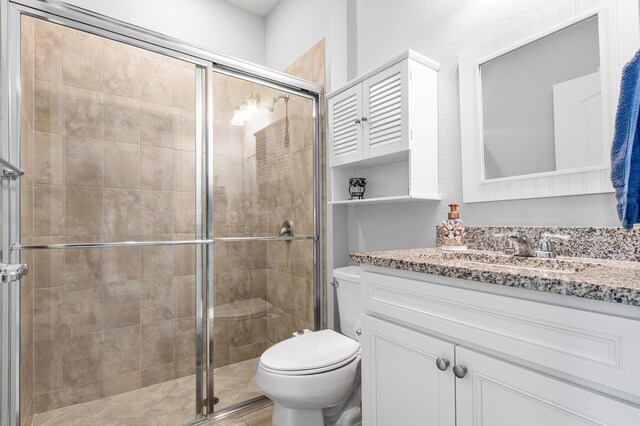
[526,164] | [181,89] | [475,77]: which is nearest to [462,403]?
[526,164]

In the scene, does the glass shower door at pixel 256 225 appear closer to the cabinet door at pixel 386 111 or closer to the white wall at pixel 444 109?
the white wall at pixel 444 109

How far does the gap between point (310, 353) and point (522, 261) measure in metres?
0.88

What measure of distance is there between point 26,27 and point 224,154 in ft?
3.06

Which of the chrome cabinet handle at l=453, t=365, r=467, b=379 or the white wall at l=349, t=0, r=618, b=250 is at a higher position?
the white wall at l=349, t=0, r=618, b=250

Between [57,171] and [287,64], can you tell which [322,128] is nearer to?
[287,64]

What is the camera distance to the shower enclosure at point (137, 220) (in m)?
1.36

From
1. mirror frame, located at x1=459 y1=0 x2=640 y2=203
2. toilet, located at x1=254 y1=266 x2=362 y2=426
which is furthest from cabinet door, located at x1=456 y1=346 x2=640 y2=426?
mirror frame, located at x1=459 y1=0 x2=640 y2=203

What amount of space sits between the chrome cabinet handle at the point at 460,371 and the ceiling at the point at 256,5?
114 inches

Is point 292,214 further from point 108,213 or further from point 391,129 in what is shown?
point 108,213

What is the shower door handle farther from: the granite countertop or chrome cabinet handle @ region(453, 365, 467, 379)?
chrome cabinet handle @ region(453, 365, 467, 379)

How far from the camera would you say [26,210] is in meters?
1.34

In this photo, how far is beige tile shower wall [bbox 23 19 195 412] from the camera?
1469mm

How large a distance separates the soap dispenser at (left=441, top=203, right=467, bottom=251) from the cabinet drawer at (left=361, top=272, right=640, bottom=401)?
49cm

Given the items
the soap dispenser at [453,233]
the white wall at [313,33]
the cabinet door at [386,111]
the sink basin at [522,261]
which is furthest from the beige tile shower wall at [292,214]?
the sink basin at [522,261]
